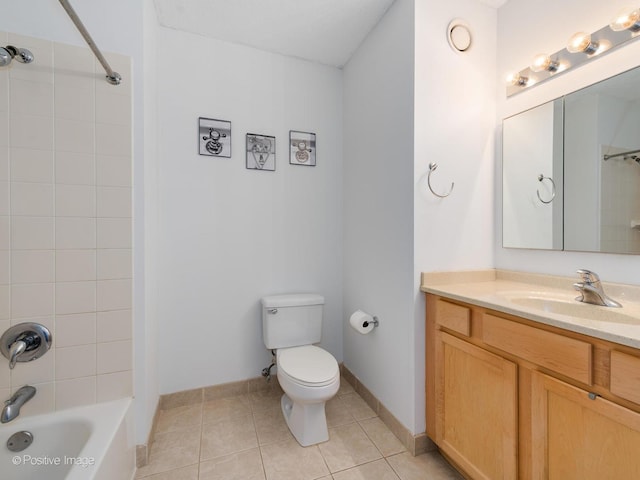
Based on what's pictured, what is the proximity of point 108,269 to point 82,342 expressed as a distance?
1.16ft

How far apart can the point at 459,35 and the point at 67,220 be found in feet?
7.33

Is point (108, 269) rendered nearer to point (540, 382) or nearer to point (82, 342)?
point (82, 342)

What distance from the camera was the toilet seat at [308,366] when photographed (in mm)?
1497

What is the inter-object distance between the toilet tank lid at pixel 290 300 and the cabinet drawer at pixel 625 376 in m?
1.48

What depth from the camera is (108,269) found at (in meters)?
1.37

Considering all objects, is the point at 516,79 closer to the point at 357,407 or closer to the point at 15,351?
the point at 357,407

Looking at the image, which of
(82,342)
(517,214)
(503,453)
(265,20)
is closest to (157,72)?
(265,20)

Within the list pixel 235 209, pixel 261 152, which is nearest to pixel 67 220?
pixel 235 209

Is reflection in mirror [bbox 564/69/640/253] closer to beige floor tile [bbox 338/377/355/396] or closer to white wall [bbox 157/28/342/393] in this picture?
white wall [bbox 157/28/342/393]

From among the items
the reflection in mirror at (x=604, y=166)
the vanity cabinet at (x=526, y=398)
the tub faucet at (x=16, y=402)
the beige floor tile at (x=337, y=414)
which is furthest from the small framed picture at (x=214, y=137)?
the reflection in mirror at (x=604, y=166)

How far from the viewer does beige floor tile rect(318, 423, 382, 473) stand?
145cm

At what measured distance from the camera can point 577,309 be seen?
118 cm

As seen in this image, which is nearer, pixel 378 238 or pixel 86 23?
pixel 86 23

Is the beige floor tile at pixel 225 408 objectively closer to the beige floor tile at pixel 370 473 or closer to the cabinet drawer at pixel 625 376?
the beige floor tile at pixel 370 473
